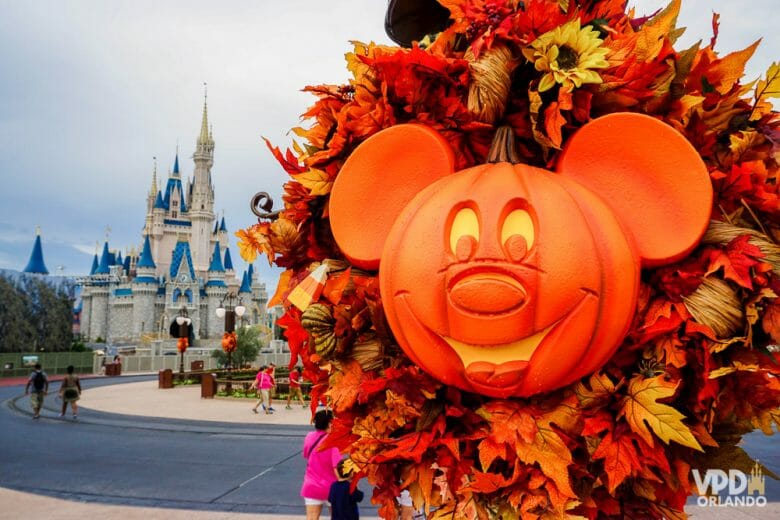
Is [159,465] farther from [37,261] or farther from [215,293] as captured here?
[37,261]

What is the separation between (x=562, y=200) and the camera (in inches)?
67.5

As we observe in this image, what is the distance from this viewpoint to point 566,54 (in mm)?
1736

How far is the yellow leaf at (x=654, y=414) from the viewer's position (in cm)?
156

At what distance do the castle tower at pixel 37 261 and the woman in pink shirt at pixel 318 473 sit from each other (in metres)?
77.5

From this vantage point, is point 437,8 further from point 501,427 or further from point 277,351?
point 277,351

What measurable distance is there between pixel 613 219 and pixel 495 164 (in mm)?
430

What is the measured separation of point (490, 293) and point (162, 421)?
1271cm

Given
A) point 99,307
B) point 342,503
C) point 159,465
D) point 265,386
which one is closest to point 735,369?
point 342,503

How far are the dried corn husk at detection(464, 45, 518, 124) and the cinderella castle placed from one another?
54850mm

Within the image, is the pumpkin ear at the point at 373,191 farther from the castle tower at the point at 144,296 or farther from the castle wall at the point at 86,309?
the castle wall at the point at 86,309

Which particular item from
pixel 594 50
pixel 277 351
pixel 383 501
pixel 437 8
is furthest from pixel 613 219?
pixel 277 351

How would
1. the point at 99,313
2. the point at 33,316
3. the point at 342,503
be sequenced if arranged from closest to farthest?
1. the point at 342,503
2. the point at 33,316
3. the point at 99,313

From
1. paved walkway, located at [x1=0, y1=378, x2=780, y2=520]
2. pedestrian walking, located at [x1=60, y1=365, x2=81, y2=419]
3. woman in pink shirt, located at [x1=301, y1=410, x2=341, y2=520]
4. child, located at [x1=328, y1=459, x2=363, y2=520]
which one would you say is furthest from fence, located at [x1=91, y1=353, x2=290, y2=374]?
child, located at [x1=328, y1=459, x2=363, y2=520]

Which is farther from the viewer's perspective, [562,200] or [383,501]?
[383,501]
